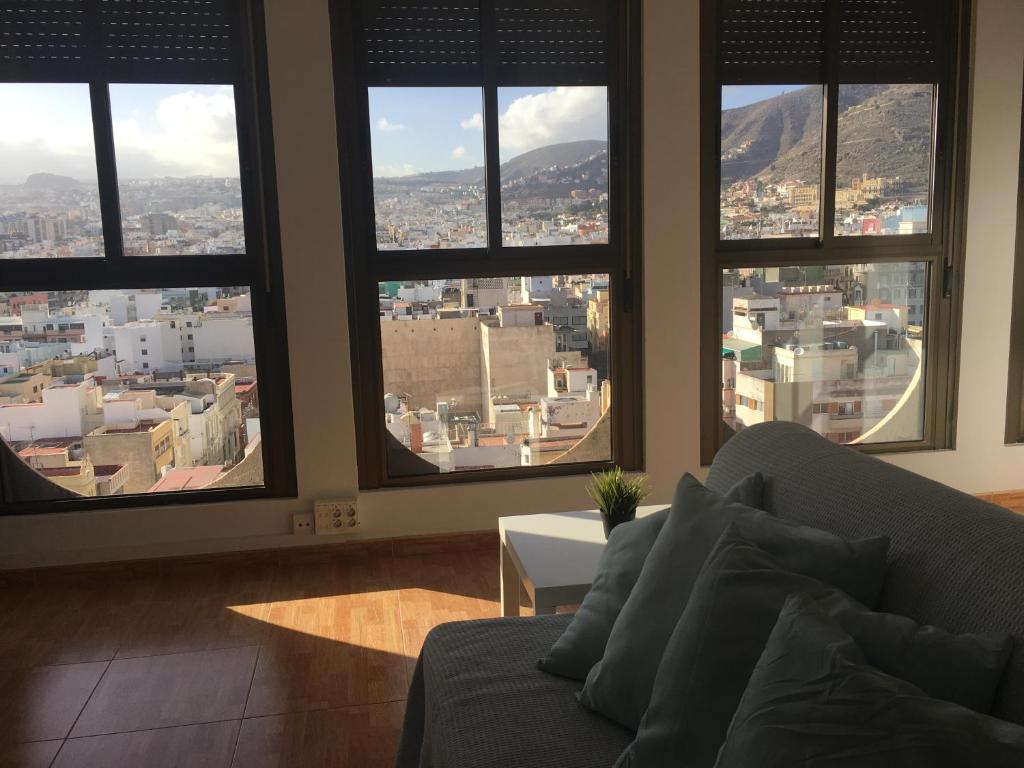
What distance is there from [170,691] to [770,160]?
129 inches

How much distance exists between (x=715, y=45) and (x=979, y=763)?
355cm

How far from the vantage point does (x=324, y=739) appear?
263cm

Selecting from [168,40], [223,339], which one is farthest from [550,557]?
[168,40]

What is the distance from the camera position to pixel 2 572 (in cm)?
383

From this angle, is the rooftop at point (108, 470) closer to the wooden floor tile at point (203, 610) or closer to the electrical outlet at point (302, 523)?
the wooden floor tile at point (203, 610)

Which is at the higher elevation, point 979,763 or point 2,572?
point 979,763

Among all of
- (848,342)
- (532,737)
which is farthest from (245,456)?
(848,342)

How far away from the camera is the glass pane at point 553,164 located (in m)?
3.96

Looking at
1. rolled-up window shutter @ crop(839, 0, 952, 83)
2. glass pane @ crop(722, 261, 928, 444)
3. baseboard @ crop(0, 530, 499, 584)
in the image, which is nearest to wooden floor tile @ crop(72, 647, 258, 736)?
baseboard @ crop(0, 530, 499, 584)

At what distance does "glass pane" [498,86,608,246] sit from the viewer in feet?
13.0

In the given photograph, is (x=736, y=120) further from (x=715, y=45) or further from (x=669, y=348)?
(x=669, y=348)

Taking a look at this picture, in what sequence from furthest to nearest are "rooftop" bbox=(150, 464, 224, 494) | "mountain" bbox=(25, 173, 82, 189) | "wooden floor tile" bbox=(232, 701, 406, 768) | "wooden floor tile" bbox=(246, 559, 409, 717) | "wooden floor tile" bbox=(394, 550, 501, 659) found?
"rooftop" bbox=(150, 464, 224, 494)
"mountain" bbox=(25, 173, 82, 189)
"wooden floor tile" bbox=(394, 550, 501, 659)
"wooden floor tile" bbox=(246, 559, 409, 717)
"wooden floor tile" bbox=(232, 701, 406, 768)

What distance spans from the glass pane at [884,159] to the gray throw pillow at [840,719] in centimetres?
335

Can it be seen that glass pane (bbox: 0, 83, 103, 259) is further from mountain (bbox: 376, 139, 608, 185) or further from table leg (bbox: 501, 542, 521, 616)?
table leg (bbox: 501, 542, 521, 616)
